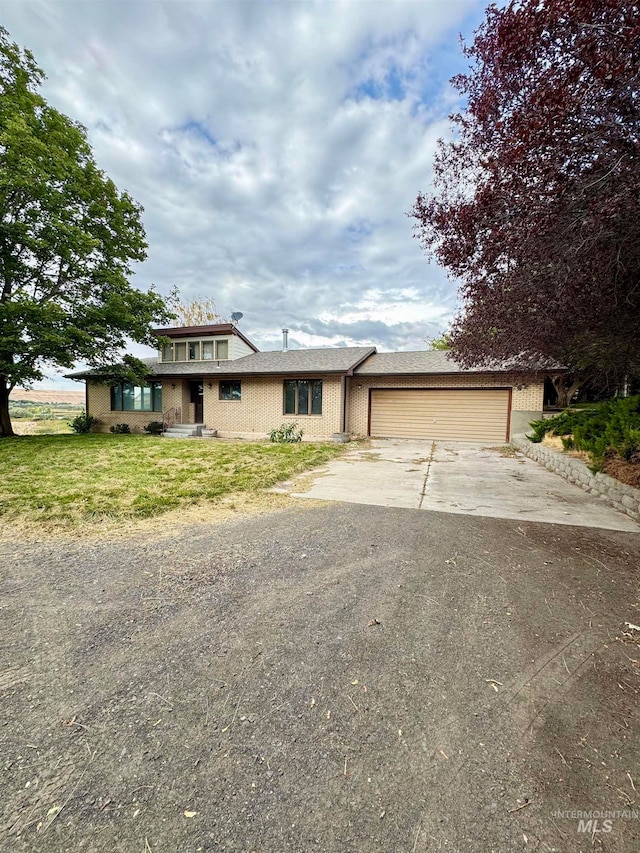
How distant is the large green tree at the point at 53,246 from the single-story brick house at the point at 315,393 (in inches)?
87.1

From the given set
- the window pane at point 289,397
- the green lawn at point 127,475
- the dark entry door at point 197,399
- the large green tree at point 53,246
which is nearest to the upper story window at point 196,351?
the dark entry door at point 197,399

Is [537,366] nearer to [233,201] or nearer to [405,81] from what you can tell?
[405,81]

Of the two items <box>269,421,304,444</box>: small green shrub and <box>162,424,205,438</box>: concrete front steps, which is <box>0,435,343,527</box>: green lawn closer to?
<box>269,421,304,444</box>: small green shrub

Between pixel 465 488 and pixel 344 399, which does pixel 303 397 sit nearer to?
pixel 344 399

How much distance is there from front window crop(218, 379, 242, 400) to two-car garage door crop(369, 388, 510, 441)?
6.01 meters

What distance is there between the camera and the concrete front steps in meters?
15.2

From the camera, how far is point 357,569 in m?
3.37

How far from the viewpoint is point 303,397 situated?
1495cm

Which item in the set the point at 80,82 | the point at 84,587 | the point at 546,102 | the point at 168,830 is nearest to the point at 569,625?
the point at 168,830

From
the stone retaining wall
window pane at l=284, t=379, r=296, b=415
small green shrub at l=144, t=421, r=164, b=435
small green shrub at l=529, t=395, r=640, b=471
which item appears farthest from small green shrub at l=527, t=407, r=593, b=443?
small green shrub at l=144, t=421, r=164, b=435

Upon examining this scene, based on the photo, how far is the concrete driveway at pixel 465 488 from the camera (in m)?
5.12

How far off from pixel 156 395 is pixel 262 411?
5.60 metres

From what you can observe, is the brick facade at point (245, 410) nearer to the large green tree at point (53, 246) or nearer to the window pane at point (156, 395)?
the window pane at point (156, 395)

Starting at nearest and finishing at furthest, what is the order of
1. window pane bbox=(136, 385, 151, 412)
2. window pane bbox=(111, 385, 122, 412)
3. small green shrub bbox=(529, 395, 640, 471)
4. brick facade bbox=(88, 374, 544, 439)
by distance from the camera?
small green shrub bbox=(529, 395, 640, 471)
brick facade bbox=(88, 374, 544, 439)
window pane bbox=(136, 385, 151, 412)
window pane bbox=(111, 385, 122, 412)
